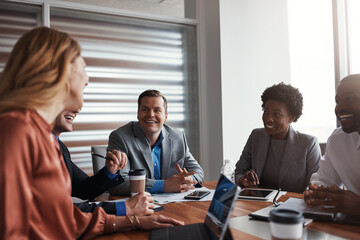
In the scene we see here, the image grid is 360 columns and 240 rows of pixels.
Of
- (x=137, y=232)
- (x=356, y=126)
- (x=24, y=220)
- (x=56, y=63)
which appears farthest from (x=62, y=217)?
(x=356, y=126)

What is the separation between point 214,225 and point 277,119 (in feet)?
4.67

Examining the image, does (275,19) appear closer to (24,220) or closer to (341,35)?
(341,35)

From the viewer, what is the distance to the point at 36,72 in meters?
0.85

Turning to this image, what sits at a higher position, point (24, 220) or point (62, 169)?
point (62, 169)

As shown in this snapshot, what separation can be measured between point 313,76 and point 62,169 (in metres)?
3.28

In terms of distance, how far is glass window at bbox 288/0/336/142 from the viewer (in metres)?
3.35

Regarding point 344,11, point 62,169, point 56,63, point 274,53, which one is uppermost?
point 344,11

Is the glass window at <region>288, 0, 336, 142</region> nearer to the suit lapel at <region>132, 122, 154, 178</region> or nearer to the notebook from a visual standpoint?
the suit lapel at <region>132, 122, 154, 178</region>

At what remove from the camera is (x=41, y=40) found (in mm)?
895

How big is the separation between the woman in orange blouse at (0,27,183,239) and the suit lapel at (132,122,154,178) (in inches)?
44.1

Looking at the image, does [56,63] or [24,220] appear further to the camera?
[56,63]

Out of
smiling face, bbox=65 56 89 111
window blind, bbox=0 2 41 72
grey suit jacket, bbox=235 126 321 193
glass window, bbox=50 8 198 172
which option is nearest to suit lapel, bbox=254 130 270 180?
grey suit jacket, bbox=235 126 321 193

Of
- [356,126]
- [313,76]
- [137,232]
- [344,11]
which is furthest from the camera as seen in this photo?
[313,76]

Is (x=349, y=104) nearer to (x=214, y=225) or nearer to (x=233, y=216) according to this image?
(x=233, y=216)
